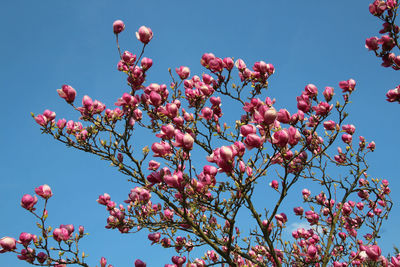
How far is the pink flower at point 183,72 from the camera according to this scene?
14.1 feet

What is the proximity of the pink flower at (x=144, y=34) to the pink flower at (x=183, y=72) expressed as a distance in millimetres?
742

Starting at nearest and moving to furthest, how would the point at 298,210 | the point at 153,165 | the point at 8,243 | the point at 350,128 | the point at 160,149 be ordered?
the point at 160,149 → the point at 153,165 → the point at 8,243 → the point at 350,128 → the point at 298,210

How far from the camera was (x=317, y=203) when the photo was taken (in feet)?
17.6

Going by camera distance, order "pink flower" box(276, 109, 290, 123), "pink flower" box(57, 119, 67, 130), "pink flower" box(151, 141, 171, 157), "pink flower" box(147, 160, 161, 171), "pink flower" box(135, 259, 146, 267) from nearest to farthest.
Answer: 1. "pink flower" box(276, 109, 290, 123)
2. "pink flower" box(151, 141, 171, 157)
3. "pink flower" box(147, 160, 161, 171)
4. "pink flower" box(57, 119, 67, 130)
5. "pink flower" box(135, 259, 146, 267)

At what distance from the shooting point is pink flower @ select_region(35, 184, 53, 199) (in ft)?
12.8

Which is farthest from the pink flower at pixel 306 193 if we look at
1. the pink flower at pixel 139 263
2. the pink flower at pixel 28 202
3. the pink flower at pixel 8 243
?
the pink flower at pixel 8 243

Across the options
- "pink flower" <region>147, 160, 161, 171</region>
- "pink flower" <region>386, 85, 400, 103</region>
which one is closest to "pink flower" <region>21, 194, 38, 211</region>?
"pink flower" <region>147, 160, 161, 171</region>

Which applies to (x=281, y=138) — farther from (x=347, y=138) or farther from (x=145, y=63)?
(x=347, y=138)

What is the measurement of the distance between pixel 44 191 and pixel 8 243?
0.69 meters

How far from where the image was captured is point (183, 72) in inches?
169

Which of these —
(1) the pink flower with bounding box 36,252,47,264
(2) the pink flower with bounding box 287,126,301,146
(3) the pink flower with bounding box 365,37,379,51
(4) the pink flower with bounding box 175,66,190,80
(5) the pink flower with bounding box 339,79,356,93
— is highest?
(3) the pink flower with bounding box 365,37,379,51

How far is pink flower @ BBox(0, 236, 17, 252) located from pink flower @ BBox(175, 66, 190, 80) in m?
2.89

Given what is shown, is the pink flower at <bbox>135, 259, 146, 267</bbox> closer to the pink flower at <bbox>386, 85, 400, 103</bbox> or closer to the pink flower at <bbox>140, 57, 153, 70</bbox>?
the pink flower at <bbox>140, 57, 153, 70</bbox>

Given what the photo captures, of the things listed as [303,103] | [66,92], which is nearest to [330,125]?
[303,103]
